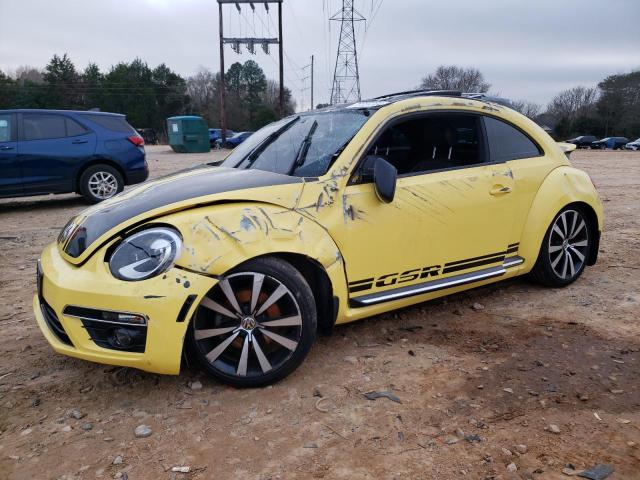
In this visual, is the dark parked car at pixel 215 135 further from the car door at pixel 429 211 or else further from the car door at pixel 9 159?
the car door at pixel 429 211

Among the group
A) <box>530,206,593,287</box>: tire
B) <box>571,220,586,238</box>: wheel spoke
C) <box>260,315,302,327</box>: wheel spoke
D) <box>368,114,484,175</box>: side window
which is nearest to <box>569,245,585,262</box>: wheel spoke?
<box>530,206,593,287</box>: tire

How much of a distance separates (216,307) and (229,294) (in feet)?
0.33

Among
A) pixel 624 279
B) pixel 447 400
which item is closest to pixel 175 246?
pixel 447 400

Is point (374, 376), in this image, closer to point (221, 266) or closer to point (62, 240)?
point (221, 266)

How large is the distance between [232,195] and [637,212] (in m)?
7.24

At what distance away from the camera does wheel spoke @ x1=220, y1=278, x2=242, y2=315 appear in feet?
8.50

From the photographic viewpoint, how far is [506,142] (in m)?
3.83

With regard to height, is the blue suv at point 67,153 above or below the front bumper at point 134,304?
above

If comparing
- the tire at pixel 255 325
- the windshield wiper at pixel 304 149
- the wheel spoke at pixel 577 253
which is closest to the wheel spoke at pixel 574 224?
the wheel spoke at pixel 577 253

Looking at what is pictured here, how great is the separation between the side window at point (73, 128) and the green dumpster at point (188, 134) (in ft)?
68.2

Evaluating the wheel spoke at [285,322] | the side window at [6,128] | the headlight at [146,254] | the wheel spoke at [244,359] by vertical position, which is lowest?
the wheel spoke at [244,359]

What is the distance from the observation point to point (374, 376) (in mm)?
2902

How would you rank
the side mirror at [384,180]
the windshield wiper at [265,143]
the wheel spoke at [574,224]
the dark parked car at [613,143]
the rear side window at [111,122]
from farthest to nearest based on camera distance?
the dark parked car at [613,143], the rear side window at [111,122], the wheel spoke at [574,224], the windshield wiper at [265,143], the side mirror at [384,180]

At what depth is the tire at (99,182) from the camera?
8.60m
